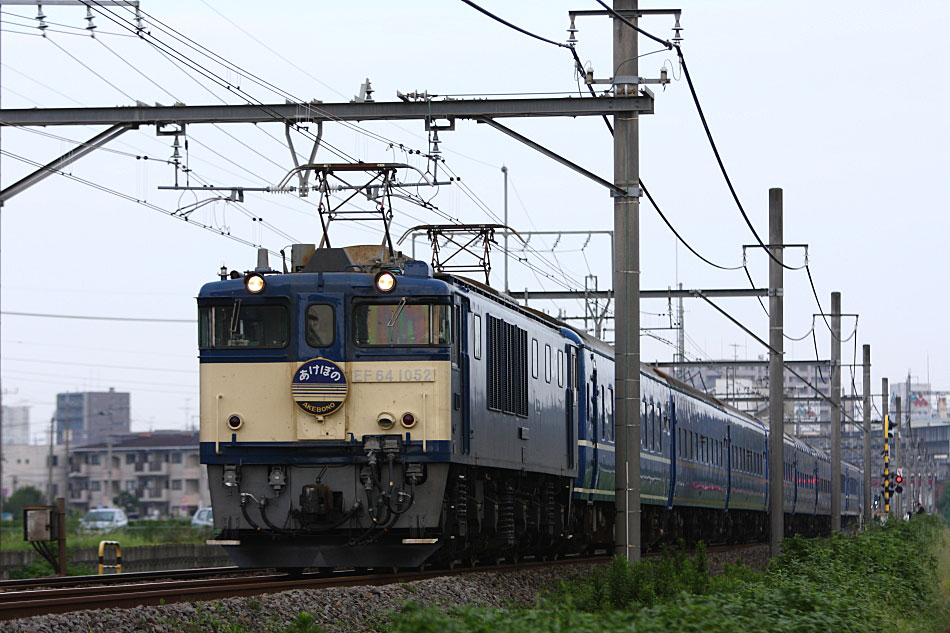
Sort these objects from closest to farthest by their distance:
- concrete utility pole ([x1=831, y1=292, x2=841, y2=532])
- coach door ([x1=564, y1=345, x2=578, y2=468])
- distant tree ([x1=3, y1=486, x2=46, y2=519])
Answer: coach door ([x1=564, y1=345, x2=578, y2=468]), concrete utility pole ([x1=831, y1=292, x2=841, y2=532]), distant tree ([x1=3, y1=486, x2=46, y2=519])

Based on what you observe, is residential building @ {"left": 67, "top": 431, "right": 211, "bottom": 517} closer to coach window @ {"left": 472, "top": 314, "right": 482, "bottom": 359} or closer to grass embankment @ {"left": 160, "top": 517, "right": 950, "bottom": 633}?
grass embankment @ {"left": 160, "top": 517, "right": 950, "bottom": 633}

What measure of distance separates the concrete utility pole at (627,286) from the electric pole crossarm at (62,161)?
622cm

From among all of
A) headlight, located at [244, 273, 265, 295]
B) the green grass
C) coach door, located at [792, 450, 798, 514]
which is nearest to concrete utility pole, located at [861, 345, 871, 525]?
coach door, located at [792, 450, 798, 514]

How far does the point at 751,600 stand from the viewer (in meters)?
13.2

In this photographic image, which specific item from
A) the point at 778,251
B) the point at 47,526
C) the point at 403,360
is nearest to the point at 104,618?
the point at 403,360

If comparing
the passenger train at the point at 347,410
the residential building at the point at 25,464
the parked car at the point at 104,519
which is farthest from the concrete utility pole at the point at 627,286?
the residential building at the point at 25,464

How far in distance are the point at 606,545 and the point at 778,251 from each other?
7.73m

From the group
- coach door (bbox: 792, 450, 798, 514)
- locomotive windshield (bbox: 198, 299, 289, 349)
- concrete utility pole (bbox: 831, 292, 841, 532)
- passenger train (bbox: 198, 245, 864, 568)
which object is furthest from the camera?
coach door (bbox: 792, 450, 798, 514)

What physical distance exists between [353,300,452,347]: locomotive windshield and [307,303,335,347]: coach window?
0.95 feet

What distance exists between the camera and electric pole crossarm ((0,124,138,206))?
18.3m

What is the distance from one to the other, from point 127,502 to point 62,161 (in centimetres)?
11720

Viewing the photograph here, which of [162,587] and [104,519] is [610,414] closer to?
[162,587]

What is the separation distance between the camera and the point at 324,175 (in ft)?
56.1

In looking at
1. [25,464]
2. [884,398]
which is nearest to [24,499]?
[25,464]
